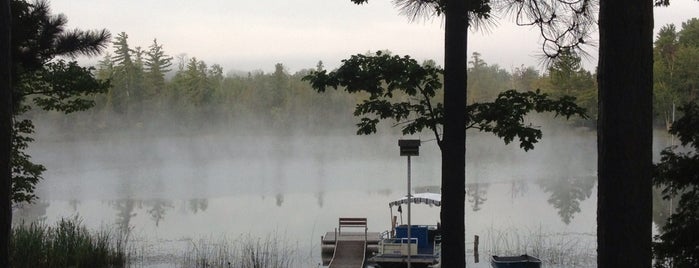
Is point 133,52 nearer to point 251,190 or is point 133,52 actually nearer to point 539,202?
point 251,190

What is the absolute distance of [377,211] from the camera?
25047mm

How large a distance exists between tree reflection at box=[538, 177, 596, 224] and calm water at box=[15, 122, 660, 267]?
0.20ft

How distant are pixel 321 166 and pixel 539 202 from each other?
65.7ft

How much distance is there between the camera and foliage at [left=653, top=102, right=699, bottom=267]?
19.6 ft

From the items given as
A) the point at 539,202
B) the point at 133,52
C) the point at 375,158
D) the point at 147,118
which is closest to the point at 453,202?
the point at 539,202

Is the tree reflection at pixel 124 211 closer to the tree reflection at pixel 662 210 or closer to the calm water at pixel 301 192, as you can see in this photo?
the calm water at pixel 301 192

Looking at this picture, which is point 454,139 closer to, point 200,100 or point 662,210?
point 662,210

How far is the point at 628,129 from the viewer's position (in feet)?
13.5

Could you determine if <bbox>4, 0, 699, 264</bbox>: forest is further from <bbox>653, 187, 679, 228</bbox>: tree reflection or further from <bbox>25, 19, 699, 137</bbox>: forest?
<bbox>653, 187, 679, 228</bbox>: tree reflection

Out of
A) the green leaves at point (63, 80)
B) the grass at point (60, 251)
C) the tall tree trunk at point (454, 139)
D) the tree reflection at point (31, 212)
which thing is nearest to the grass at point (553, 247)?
the tall tree trunk at point (454, 139)

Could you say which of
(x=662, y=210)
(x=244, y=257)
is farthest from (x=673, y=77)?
(x=244, y=257)

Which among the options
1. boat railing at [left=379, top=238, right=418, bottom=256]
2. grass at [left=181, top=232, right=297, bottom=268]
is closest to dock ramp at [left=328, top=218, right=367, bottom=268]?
boat railing at [left=379, top=238, right=418, bottom=256]

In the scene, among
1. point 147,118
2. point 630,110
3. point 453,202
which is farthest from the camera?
point 147,118

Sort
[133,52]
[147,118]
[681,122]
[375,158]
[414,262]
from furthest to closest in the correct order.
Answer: [133,52] < [147,118] < [375,158] < [414,262] < [681,122]
